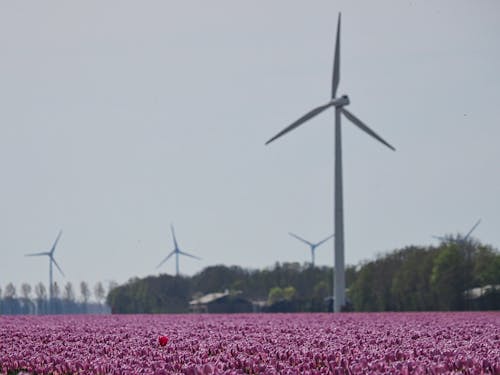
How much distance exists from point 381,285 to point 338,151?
47.3 meters

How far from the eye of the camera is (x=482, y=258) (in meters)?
98.8

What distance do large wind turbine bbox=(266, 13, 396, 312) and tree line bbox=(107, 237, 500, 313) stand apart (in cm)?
384

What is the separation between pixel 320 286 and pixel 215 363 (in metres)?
152

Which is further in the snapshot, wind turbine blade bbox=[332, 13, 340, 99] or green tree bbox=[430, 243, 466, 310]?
green tree bbox=[430, 243, 466, 310]

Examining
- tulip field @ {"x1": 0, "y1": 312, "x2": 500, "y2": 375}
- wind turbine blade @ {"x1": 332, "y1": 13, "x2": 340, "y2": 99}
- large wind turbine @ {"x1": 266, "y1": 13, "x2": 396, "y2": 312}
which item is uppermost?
wind turbine blade @ {"x1": 332, "y1": 13, "x2": 340, "y2": 99}

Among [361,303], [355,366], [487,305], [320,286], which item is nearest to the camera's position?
[355,366]

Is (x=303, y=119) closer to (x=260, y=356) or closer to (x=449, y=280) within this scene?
(x=449, y=280)

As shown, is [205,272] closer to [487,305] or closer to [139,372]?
[487,305]

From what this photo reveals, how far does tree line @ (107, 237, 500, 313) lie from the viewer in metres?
93.6

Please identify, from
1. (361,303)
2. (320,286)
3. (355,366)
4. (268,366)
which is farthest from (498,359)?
(320,286)

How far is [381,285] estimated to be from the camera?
4405 inches

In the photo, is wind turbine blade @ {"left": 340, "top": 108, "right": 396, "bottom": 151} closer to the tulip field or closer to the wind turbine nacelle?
the wind turbine nacelle

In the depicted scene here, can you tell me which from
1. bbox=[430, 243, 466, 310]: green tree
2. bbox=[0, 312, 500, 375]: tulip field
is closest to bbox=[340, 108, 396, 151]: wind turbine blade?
bbox=[430, 243, 466, 310]: green tree

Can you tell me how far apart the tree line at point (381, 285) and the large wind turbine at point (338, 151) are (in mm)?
3841
